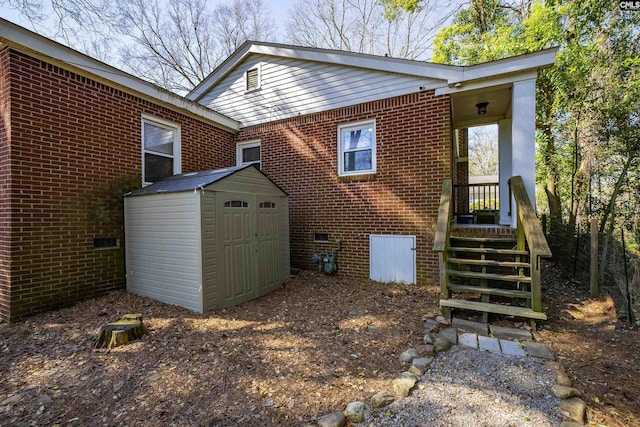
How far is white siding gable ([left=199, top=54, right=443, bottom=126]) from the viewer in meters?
6.36

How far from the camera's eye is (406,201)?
6.09 meters

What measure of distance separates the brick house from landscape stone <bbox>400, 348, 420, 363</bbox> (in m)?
3.00

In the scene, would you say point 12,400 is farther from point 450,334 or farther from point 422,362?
point 450,334

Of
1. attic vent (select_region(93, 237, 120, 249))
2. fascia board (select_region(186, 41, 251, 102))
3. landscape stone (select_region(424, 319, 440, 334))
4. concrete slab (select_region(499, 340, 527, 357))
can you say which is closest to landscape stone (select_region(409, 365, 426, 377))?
landscape stone (select_region(424, 319, 440, 334))

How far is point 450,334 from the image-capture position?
3.56m

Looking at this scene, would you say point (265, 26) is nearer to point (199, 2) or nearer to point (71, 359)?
point (199, 2)

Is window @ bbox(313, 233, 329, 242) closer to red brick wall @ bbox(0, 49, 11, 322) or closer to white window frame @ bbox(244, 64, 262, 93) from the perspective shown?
white window frame @ bbox(244, 64, 262, 93)

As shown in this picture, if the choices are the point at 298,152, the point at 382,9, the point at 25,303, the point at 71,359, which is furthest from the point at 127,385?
the point at 382,9

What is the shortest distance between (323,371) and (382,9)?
57.5ft

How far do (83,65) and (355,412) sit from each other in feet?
21.0

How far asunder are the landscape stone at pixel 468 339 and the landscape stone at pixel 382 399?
4.67ft

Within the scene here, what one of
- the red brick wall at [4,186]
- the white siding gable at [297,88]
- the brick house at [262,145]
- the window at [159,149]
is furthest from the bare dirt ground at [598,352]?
the window at [159,149]

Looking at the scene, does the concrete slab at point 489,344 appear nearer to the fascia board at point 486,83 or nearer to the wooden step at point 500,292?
the wooden step at point 500,292

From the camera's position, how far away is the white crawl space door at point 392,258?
6031mm
